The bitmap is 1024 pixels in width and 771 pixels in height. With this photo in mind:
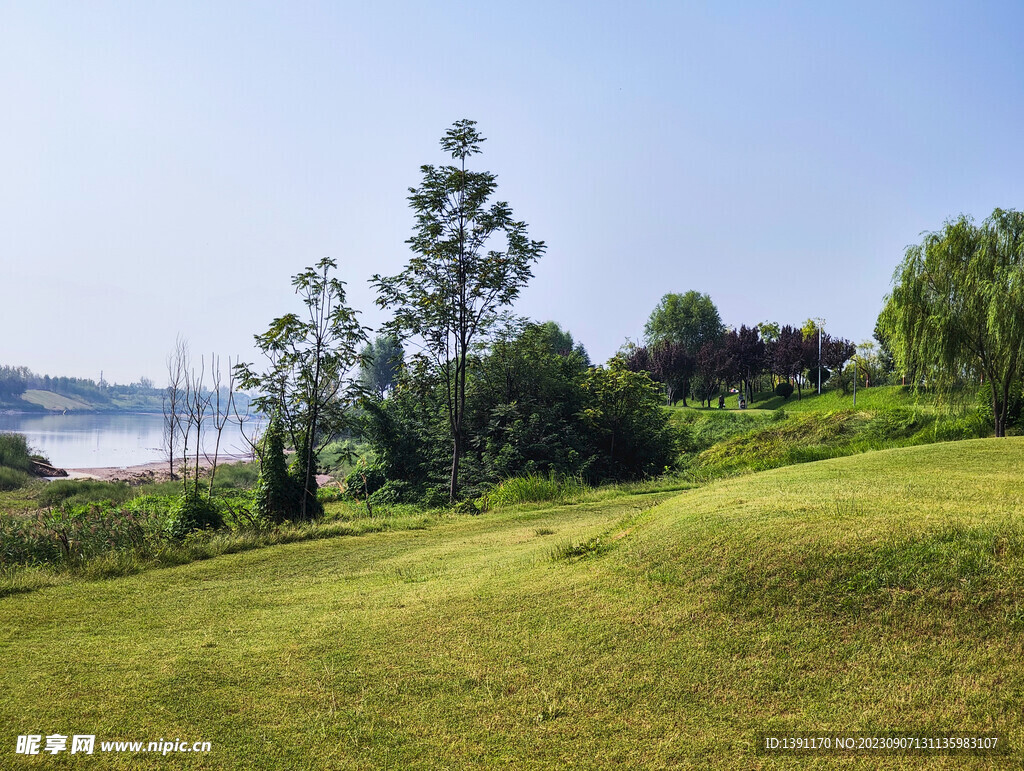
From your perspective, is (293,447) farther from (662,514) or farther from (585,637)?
(585,637)

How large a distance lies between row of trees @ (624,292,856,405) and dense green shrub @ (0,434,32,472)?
1228 inches

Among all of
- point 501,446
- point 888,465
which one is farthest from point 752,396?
point 888,465

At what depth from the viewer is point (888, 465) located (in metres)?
10.4

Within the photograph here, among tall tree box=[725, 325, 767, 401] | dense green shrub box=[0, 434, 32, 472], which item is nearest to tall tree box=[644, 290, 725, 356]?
tall tree box=[725, 325, 767, 401]

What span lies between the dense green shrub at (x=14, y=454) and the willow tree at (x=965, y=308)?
3507 cm

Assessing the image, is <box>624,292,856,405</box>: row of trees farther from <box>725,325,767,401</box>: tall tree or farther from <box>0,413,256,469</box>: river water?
→ <box>0,413,256,469</box>: river water

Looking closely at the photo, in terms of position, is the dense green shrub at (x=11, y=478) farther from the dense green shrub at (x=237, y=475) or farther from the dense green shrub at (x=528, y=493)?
the dense green shrub at (x=528, y=493)

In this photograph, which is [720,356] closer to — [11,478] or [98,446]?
[11,478]

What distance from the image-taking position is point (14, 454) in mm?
28547

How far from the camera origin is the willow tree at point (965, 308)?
17672 mm

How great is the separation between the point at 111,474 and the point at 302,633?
110ft

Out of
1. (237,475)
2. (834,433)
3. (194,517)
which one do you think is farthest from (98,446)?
(834,433)

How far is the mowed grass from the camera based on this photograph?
11.8 ft

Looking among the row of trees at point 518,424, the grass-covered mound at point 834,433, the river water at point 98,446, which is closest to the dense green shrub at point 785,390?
the grass-covered mound at point 834,433
